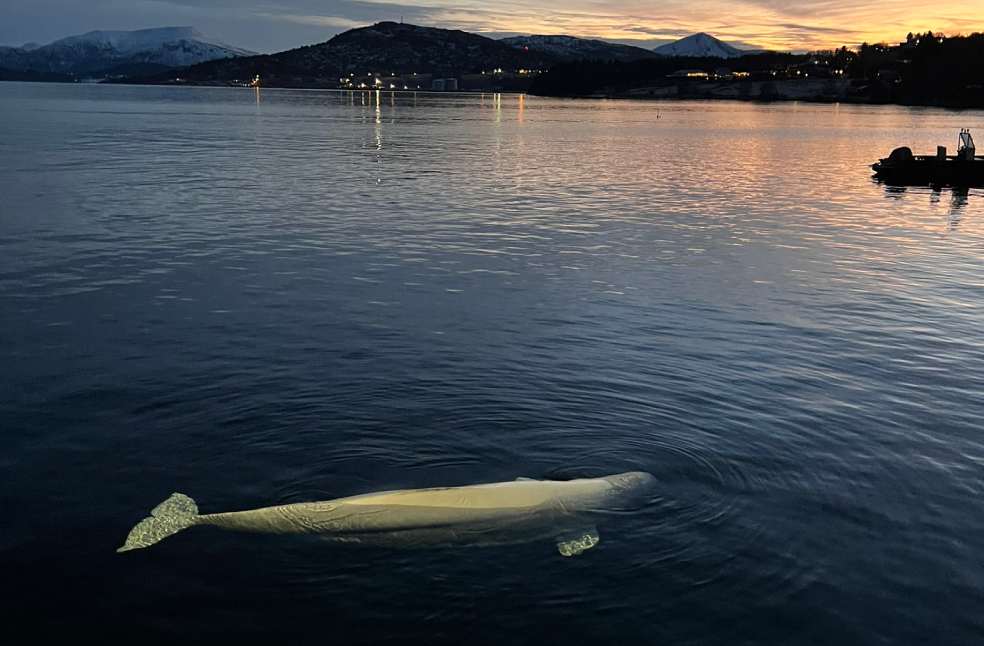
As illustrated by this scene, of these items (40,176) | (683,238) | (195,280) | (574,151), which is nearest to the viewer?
(195,280)

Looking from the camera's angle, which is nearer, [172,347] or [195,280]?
[172,347]

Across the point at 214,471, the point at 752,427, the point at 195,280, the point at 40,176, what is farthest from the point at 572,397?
the point at 40,176

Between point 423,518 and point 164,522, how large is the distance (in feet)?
13.3

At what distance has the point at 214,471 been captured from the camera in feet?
48.2

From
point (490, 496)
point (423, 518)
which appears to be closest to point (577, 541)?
point (490, 496)

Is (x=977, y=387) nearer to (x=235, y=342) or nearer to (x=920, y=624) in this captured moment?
(x=920, y=624)

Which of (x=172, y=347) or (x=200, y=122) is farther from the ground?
(x=200, y=122)

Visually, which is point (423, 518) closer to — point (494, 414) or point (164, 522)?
point (164, 522)

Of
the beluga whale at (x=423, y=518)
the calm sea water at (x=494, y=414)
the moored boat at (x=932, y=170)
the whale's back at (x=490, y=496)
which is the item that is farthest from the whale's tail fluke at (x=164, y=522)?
the moored boat at (x=932, y=170)

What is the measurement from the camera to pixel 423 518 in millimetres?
12305

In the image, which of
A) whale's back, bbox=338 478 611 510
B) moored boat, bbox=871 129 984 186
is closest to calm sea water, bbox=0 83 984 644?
whale's back, bbox=338 478 611 510

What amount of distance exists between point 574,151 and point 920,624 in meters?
86.2

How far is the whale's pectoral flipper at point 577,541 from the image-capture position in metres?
12.4

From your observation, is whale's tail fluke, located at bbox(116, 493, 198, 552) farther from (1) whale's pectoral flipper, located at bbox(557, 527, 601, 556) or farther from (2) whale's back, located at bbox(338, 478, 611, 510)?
(1) whale's pectoral flipper, located at bbox(557, 527, 601, 556)
